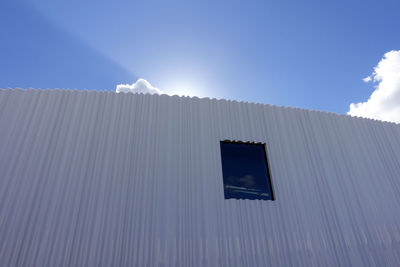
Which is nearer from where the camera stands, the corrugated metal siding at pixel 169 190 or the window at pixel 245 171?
the corrugated metal siding at pixel 169 190

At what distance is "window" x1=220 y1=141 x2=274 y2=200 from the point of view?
700 cm

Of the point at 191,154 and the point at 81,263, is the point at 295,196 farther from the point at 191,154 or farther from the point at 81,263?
the point at 81,263

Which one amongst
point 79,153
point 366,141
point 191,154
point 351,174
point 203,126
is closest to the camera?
point 79,153

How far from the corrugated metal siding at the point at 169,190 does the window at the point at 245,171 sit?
0.26 meters

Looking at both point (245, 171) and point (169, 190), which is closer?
point (169, 190)

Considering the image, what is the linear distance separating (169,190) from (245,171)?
91.5 inches

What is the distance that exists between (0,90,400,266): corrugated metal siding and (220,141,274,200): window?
260mm

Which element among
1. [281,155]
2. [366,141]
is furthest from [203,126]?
[366,141]

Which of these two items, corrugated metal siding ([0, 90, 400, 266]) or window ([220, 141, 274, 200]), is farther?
window ([220, 141, 274, 200])

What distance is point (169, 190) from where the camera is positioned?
6477 mm

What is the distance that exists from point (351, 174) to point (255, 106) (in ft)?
12.8

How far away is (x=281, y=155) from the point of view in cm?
772

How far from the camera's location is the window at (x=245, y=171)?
7.00m

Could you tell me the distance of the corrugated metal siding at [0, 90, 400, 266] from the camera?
5.75 meters
